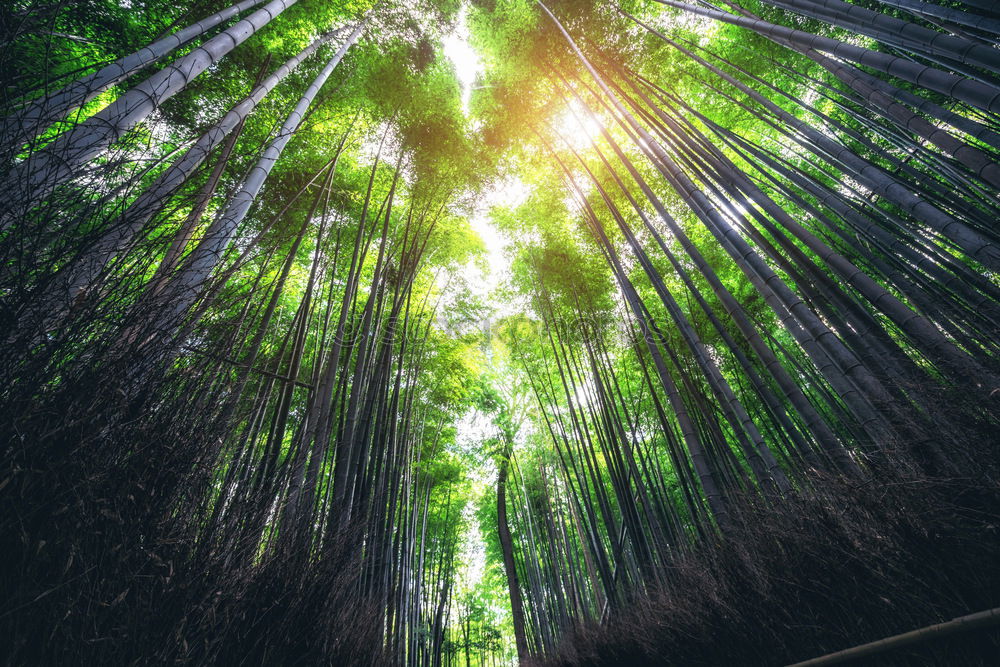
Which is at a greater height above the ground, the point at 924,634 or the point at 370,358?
the point at 370,358

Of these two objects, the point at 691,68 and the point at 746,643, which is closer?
the point at 746,643

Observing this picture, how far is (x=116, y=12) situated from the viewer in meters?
3.26

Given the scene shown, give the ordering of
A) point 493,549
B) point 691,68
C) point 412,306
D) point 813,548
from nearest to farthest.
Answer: point 813,548, point 691,68, point 412,306, point 493,549

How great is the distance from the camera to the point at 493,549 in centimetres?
833

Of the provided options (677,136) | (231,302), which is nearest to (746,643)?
(231,302)

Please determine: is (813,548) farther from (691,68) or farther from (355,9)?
(355,9)

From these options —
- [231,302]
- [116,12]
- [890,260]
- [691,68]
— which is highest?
[691,68]

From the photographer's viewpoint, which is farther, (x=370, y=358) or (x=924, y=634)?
(x=370, y=358)

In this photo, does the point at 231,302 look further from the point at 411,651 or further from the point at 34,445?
the point at 411,651

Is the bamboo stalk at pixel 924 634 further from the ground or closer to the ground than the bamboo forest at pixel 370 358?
closer to the ground

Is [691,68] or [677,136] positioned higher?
[691,68]

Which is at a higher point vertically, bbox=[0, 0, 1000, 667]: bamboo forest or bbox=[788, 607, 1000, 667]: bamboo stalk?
bbox=[0, 0, 1000, 667]: bamboo forest

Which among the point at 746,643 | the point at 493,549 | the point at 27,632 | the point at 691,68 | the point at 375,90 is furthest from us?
the point at 493,549

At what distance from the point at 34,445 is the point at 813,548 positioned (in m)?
2.24
